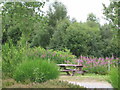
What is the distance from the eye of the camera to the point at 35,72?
6.94m

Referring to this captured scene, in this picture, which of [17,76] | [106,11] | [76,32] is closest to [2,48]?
[17,76]

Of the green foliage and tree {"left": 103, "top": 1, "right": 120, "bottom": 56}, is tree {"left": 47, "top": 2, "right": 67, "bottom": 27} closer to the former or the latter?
tree {"left": 103, "top": 1, "right": 120, "bottom": 56}

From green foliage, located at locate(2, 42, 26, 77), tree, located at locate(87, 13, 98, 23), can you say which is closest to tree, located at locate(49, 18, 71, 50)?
tree, located at locate(87, 13, 98, 23)

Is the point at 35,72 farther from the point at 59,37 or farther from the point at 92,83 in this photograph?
the point at 59,37

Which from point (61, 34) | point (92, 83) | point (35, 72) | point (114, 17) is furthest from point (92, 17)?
point (35, 72)

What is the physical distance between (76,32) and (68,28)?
93 cm

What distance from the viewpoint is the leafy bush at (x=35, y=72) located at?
22.8 ft

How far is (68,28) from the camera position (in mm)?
23000

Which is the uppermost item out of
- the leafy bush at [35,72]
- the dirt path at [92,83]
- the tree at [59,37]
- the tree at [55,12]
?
the tree at [55,12]

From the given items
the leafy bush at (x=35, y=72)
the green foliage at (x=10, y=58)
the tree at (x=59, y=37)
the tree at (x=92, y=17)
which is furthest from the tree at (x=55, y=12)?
the leafy bush at (x=35, y=72)

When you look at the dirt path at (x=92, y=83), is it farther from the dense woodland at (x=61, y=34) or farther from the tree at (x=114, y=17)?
the tree at (x=114, y=17)

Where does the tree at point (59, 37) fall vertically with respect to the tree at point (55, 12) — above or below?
below

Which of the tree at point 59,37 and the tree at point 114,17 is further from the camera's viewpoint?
the tree at point 59,37

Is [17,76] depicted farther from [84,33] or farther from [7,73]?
[84,33]
